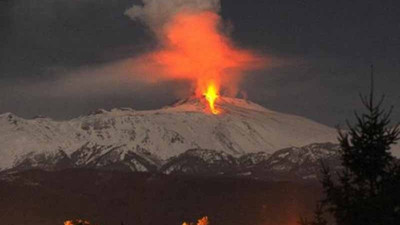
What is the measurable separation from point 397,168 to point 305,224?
420 centimetres

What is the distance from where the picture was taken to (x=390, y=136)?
30141mm

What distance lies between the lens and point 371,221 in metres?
28.3

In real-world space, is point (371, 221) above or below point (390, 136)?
below

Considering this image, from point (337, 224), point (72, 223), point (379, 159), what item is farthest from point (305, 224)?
point (72, 223)

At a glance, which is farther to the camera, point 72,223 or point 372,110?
point 72,223

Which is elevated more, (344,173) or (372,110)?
(372,110)

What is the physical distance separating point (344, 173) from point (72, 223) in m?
11.0

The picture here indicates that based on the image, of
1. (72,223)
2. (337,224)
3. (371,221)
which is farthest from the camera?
(72,223)

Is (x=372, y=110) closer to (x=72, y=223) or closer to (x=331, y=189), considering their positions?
(x=331, y=189)

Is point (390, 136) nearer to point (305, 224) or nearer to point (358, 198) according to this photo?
point (358, 198)

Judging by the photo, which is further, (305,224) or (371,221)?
(305,224)

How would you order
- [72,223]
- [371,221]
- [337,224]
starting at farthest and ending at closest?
1. [72,223]
2. [337,224]
3. [371,221]

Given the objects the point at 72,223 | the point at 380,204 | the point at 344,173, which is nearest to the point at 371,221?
the point at 380,204

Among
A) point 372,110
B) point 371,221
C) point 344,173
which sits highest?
point 372,110
